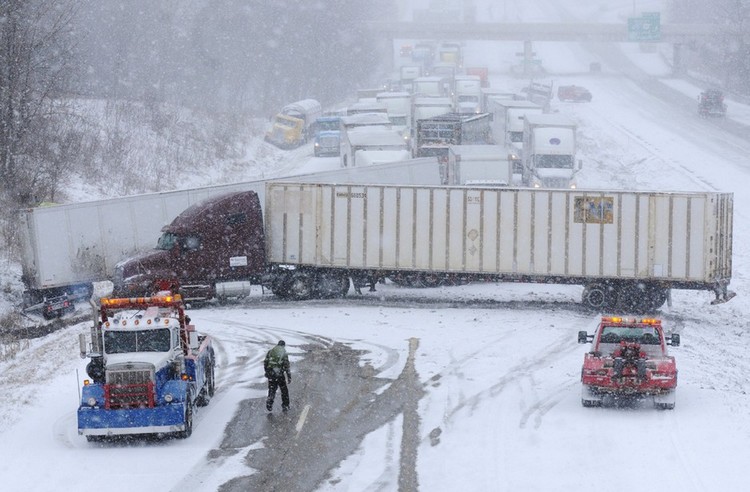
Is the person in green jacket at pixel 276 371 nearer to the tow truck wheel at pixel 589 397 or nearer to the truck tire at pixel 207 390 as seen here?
the truck tire at pixel 207 390

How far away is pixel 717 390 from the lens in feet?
67.7

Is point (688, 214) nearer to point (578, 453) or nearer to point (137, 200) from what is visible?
point (578, 453)

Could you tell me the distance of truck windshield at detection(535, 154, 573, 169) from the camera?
156 feet

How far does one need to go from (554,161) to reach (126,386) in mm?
33819

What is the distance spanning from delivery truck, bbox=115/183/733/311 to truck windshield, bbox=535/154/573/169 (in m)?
17.6

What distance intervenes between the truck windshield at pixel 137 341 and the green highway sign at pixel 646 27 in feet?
314

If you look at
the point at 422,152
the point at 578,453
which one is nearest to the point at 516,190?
the point at 578,453

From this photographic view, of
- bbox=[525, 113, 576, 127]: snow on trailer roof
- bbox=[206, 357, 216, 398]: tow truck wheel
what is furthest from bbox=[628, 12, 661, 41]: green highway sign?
bbox=[206, 357, 216, 398]: tow truck wheel

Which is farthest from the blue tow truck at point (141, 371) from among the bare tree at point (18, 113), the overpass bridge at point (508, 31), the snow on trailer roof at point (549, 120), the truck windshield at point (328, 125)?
the overpass bridge at point (508, 31)

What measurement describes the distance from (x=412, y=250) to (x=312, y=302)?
3479mm

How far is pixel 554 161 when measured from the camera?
4766 cm

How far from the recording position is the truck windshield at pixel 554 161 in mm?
47594

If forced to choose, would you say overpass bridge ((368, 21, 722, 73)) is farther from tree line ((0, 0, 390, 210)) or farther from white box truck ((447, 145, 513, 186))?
white box truck ((447, 145, 513, 186))

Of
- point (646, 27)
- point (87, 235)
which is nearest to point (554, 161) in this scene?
point (87, 235)
